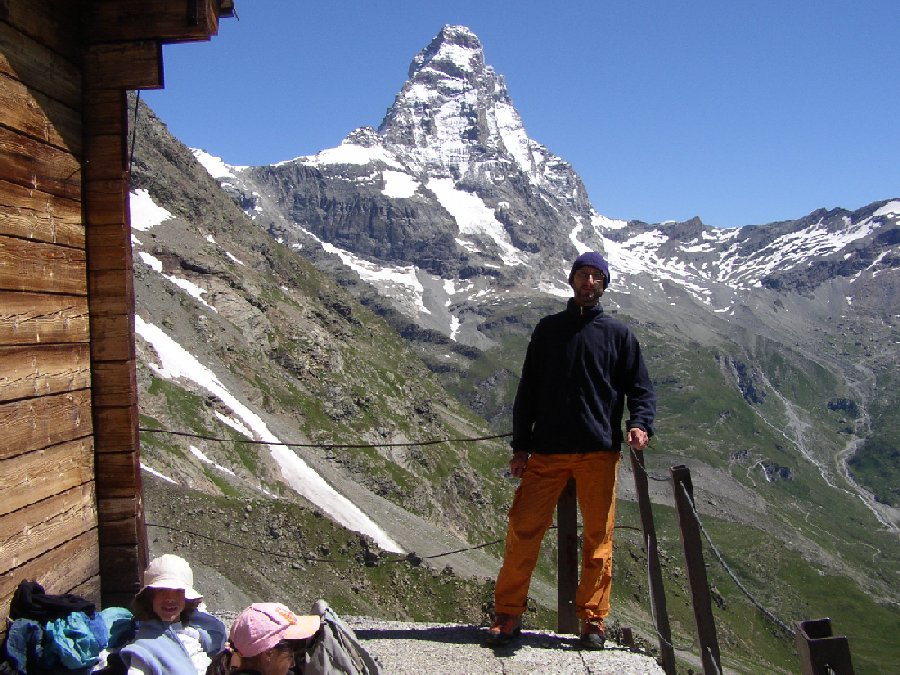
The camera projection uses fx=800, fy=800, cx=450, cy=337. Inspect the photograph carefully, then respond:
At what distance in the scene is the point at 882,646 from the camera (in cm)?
15500

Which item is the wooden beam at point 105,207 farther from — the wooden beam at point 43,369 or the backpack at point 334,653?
the backpack at point 334,653

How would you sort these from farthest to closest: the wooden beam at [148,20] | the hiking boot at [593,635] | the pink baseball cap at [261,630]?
the hiking boot at [593,635] < the wooden beam at [148,20] < the pink baseball cap at [261,630]

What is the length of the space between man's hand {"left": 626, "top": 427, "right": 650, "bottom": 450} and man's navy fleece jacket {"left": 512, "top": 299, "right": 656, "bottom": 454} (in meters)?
0.07

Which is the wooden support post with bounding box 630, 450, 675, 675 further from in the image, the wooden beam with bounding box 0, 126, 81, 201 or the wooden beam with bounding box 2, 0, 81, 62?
the wooden beam with bounding box 2, 0, 81, 62

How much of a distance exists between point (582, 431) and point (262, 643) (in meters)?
3.82

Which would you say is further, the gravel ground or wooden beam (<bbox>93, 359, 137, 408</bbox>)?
the gravel ground

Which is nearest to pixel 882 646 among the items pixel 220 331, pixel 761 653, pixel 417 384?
pixel 761 653

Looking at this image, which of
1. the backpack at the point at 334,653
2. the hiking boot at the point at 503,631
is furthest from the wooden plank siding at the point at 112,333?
the hiking boot at the point at 503,631

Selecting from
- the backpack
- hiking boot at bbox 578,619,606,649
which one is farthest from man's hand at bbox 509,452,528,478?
the backpack

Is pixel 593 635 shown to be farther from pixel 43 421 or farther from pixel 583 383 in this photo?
pixel 43 421

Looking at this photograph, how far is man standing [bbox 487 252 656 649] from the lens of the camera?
831cm

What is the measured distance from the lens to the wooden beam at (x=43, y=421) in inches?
262

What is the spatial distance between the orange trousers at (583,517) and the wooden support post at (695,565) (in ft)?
4.52

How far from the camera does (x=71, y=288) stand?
763 centimetres
